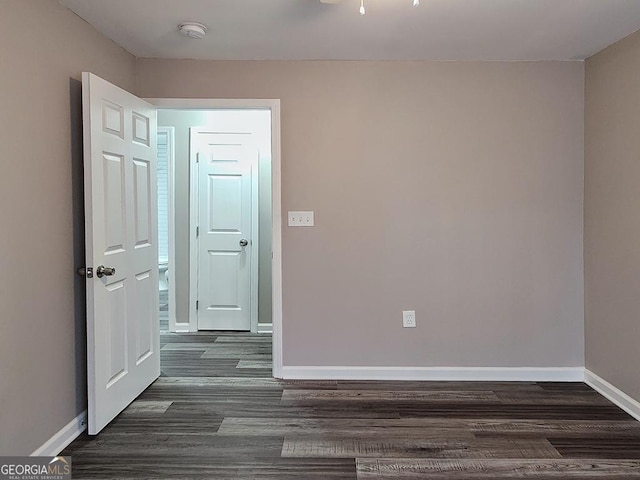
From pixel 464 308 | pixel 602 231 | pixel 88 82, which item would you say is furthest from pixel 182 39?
pixel 602 231

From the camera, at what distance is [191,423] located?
2604 mm

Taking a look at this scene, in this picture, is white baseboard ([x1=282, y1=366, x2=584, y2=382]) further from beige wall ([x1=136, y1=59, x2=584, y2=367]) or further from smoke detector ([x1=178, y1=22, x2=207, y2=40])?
smoke detector ([x1=178, y1=22, x2=207, y2=40])

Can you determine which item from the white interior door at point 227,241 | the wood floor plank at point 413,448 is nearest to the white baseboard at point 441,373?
the wood floor plank at point 413,448

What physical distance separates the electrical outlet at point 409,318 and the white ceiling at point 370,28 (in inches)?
69.3

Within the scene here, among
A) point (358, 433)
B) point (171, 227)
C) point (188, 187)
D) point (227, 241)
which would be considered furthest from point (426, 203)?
point (171, 227)

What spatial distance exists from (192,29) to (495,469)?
109 inches

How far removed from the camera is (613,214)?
287 cm

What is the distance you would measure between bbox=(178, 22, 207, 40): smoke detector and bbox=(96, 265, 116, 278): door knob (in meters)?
1.40

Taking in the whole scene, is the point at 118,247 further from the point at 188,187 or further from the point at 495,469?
the point at 495,469

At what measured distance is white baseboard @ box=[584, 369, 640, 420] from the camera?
2693 mm

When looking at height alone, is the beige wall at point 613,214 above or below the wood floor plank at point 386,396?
above

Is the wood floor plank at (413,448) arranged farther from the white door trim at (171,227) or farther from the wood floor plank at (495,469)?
the white door trim at (171,227)

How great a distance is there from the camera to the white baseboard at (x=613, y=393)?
8.84ft

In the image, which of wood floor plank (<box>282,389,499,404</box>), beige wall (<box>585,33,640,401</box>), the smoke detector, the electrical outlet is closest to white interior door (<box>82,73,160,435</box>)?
the smoke detector
